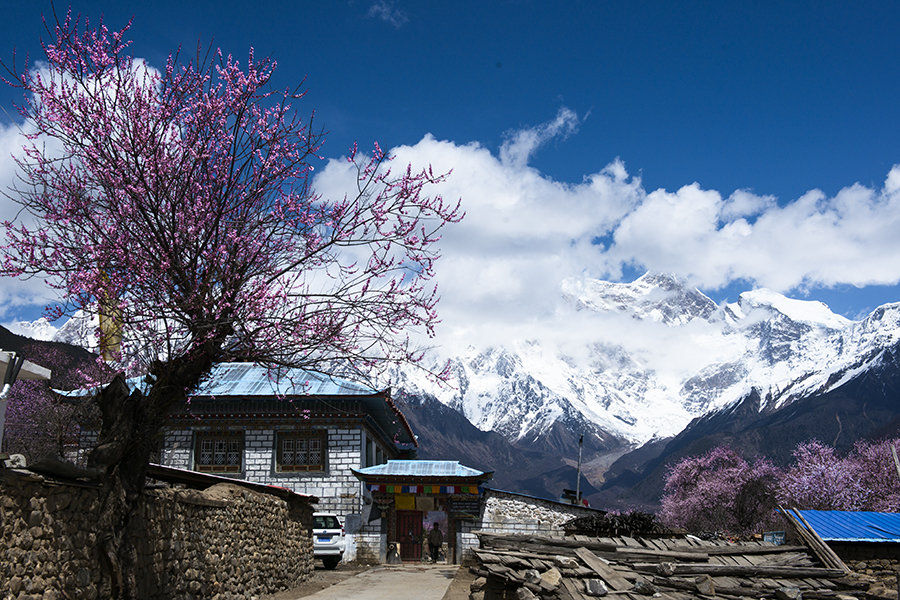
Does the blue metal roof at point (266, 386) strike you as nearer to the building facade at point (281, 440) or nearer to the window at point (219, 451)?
the building facade at point (281, 440)

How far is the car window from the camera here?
26906 mm

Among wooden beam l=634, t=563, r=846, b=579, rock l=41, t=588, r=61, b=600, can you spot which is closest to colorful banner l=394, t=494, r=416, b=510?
wooden beam l=634, t=563, r=846, b=579

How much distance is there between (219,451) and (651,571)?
2456 centimetres

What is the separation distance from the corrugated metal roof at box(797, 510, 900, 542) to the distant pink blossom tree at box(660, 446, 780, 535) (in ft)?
90.3

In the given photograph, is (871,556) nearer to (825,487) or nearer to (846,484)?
(825,487)

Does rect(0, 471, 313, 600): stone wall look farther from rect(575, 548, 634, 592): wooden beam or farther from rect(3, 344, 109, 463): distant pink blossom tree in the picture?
rect(3, 344, 109, 463): distant pink blossom tree

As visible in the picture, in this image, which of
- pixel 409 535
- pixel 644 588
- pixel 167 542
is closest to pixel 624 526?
pixel 644 588

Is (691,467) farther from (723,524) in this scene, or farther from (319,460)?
(319,460)

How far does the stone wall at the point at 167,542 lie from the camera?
356 inches

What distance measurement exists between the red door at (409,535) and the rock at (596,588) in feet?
74.7

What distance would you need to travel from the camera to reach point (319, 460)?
31891 mm

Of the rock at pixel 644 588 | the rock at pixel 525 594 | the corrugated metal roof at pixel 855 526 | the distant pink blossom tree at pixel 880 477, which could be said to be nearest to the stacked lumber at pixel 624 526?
the corrugated metal roof at pixel 855 526

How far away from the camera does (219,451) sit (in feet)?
106

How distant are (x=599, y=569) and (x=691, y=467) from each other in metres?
48.7
